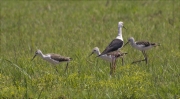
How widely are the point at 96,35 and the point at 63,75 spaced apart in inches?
211

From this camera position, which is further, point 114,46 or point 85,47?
point 85,47

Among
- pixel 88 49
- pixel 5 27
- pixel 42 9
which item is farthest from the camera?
pixel 42 9

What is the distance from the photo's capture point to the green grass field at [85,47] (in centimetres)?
857

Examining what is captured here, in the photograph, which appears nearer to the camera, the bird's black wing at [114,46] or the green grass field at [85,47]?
the green grass field at [85,47]

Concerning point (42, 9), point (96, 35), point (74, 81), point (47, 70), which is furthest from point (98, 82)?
point (42, 9)

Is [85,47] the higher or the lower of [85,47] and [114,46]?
the higher

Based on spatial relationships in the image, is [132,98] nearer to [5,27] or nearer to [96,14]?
[5,27]

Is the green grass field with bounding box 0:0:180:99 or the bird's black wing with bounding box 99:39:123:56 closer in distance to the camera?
the green grass field with bounding box 0:0:180:99

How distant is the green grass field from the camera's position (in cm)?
857

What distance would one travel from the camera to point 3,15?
61.9ft

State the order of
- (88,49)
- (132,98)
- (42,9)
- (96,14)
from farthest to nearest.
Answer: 1. (42,9)
2. (96,14)
3. (88,49)
4. (132,98)

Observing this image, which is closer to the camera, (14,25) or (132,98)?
(132,98)

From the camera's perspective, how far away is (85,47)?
1352cm

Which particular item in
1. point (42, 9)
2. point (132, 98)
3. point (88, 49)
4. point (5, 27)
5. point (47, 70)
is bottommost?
point (132, 98)
